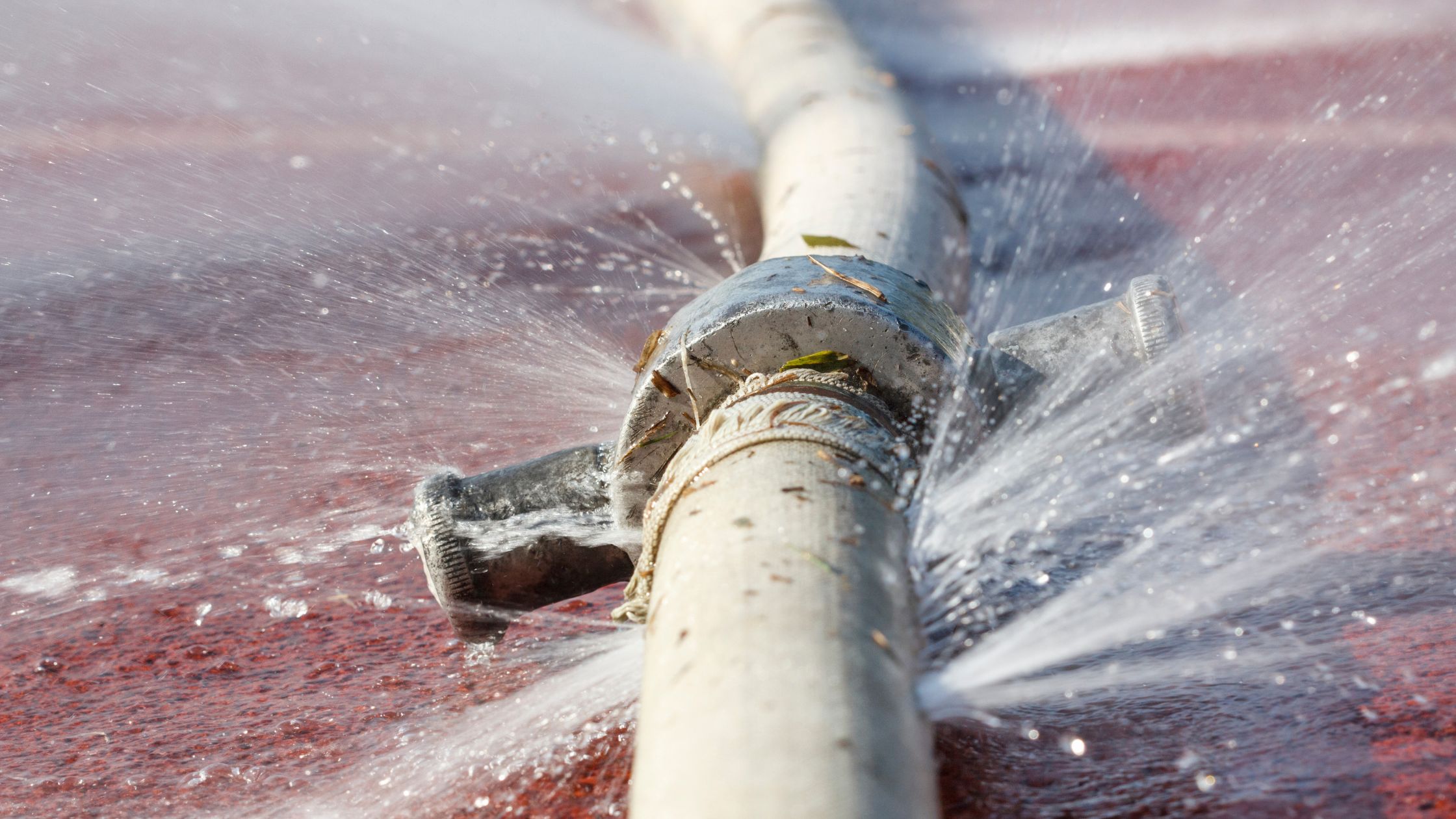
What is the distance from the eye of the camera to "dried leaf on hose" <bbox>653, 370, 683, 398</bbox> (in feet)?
6.84

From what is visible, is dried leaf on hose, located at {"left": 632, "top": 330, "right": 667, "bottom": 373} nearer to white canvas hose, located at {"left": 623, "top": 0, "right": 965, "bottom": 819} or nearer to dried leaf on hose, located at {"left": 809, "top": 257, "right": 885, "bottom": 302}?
white canvas hose, located at {"left": 623, "top": 0, "right": 965, "bottom": 819}

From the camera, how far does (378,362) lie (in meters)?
3.42

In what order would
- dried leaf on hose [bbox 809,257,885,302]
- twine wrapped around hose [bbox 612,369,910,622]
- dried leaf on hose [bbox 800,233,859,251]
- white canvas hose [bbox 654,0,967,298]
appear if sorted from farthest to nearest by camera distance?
white canvas hose [bbox 654,0,967,298] < dried leaf on hose [bbox 800,233,859,251] < dried leaf on hose [bbox 809,257,885,302] < twine wrapped around hose [bbox 612,369,910,622]

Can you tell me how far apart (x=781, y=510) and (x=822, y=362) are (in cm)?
46

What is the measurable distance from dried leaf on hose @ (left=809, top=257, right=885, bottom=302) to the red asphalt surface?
2.34 feet

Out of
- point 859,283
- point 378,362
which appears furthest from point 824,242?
point 378,362

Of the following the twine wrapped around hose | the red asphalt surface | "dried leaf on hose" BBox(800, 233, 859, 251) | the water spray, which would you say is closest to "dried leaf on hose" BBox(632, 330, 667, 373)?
the water spray

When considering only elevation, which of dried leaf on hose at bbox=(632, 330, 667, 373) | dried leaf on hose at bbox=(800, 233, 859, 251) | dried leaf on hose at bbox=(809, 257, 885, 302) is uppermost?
dried leaf on hose at bbox=(800, 233, 859, 251)

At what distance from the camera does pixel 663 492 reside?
6.16ft

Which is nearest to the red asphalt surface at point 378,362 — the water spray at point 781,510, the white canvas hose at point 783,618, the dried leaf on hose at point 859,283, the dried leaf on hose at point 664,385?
the water spray at point 781,510

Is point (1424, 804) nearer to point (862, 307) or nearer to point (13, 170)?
point (862, 307)

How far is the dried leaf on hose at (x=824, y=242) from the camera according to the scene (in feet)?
9.36

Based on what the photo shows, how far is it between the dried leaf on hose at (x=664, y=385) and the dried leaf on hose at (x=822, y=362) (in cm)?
19

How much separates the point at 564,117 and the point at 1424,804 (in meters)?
3.98
